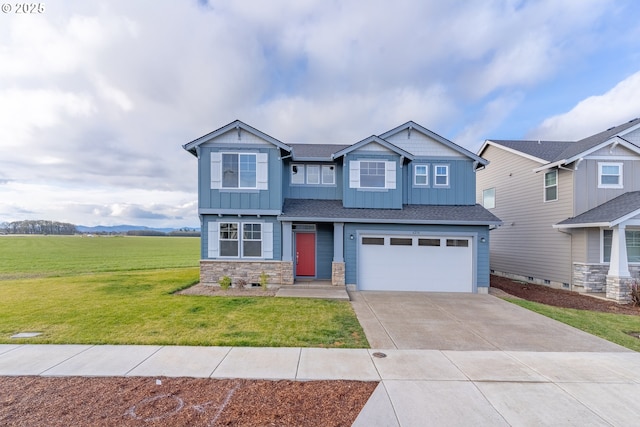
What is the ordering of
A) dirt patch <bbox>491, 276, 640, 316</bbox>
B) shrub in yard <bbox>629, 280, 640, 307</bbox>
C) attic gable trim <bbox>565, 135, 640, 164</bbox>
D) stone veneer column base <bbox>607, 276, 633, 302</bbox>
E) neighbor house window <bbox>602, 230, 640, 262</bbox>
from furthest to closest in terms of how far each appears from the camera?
attic gable trim <bbox>565, 135, 640, 164</bbox> → neighbor house window <bbox>602, 230, 640, 262</bbox> → stone veneer column base <bbox>607, 276, 633, 302</bbox> → shrub in yard <bbox>629, 280, 640, 307</bbox> → dirt patch <bbox>491, 276, 640, 316</bbox>

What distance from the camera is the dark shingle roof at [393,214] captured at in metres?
11.5

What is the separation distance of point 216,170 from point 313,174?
13.9 feet

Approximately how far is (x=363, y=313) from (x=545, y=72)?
1779cm

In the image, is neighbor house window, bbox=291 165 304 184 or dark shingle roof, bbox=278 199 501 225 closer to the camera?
dark shingle roof, bbox=278 199 501 225

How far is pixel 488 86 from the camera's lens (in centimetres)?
1756

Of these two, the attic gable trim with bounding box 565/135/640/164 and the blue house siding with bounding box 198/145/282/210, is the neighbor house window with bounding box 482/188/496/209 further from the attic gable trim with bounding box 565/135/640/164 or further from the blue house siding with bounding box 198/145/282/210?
the blue house siding with bounding box 198/145/282/210

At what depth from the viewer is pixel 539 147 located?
15828mm

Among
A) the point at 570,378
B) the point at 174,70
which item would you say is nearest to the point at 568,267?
the point at 570,378

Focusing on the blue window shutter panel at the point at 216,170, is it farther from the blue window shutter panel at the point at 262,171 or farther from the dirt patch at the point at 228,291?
the dirt patch at the point at 228,291

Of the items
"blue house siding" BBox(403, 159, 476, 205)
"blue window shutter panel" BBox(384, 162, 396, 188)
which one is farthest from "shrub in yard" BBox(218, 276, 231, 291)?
"blue house siding" BBox(403, 159, 476, 205)

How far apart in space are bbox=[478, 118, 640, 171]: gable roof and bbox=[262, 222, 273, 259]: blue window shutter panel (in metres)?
12.6

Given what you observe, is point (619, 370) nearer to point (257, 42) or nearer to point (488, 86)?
point (257, 42)

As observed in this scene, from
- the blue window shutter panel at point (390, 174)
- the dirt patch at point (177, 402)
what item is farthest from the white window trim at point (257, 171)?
the dirt patch at point (177, 402)

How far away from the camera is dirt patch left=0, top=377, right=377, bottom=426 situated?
3.46 metres
